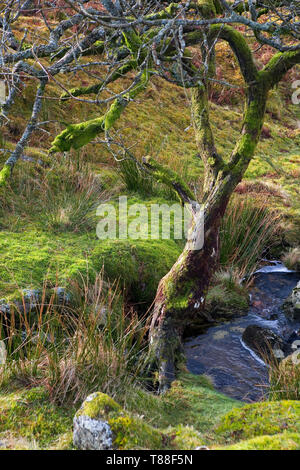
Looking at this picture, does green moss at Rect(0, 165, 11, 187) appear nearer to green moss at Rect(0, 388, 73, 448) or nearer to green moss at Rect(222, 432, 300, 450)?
green moss at Rect(0, 388, 73, 448)

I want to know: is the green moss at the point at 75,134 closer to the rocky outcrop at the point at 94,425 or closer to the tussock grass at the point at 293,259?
the rocky outcrop at the point at 94,425

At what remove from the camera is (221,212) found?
12.7ft

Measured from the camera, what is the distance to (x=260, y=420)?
241 cm

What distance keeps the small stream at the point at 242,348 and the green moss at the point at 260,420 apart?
20.5 inches

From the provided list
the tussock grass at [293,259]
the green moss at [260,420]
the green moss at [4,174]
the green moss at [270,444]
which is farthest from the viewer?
the tussock grass at [293,259]

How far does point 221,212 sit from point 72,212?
1.94 m

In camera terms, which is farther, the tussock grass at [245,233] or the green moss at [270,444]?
the tussock grass at [245,233]

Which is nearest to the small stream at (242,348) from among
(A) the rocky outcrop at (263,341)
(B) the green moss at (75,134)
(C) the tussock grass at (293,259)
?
(A) the rocky outcrop at (263,341)

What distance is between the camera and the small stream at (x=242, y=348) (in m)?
3.82

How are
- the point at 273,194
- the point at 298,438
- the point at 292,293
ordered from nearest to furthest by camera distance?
the point at 298,438, the point at 292,293, the point at 273,194

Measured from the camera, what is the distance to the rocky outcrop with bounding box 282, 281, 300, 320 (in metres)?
5.22

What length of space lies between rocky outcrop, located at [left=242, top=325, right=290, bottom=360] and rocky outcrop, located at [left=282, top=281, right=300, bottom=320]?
1.94ft

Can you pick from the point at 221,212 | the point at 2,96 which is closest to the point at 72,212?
the point at 2,96
